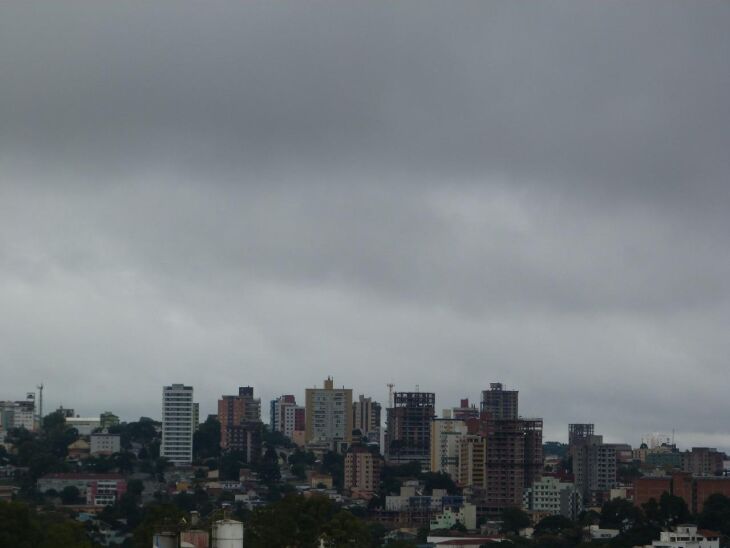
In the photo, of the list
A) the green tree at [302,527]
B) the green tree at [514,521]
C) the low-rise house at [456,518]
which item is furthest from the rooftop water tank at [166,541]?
the low-rise house at [456,518]

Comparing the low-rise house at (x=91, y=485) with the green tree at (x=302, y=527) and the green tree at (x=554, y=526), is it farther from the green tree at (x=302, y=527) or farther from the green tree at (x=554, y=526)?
the green tree at (x=302, y=527)

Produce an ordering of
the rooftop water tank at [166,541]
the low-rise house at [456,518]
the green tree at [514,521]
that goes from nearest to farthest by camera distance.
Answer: the rooftop water tank at [166,541] → the green tree at [514,521] → the low-rise house at [456,518]

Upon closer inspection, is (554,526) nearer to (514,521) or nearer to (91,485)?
(514,521)

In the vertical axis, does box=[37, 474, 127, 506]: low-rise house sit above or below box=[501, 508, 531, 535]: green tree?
above

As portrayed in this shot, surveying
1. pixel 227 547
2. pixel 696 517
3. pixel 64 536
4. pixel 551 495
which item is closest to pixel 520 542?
Answer: pixel 696 517

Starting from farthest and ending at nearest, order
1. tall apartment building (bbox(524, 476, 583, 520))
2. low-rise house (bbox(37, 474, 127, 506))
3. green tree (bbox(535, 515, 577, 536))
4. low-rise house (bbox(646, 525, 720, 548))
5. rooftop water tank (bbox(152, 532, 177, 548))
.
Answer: low-rise house (bbox(37, 474, 127, 506)) → tall apartment building (bbox(524, 476, 583, 520)) → green tree (bbox(535, 515, 577, 536)) → low-rise house (bbox(646, 525, 720, 548)) → rooftop water tank (bbox(152, 532, 177, 548))

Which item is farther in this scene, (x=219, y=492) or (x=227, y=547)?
(x=219, y=492)

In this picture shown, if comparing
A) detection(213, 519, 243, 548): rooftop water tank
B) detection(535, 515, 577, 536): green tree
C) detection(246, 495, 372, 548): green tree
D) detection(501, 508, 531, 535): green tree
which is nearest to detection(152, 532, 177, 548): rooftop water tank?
detection(213, 519, 243, 548): rooftop water tank

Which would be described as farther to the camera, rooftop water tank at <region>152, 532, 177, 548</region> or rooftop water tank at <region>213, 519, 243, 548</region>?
rooftop water tank at <region>152, 532, 177, 548</region>

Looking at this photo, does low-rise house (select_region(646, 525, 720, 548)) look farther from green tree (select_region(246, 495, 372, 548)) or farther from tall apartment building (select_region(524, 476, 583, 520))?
tall apartment building (select_region(524, 476, 583, 520))

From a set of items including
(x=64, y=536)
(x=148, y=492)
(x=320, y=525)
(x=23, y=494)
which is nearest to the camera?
(x=64, y=536)

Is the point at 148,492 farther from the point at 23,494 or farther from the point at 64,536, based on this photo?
the point at 64,536
